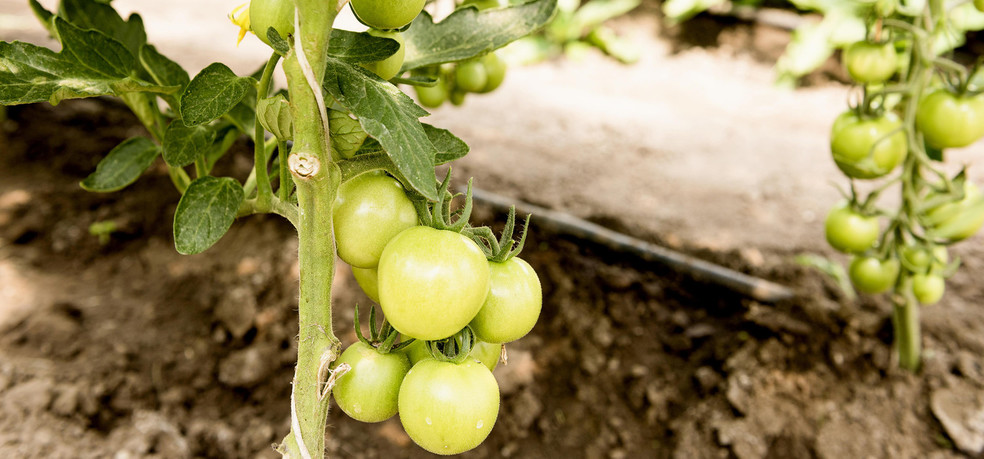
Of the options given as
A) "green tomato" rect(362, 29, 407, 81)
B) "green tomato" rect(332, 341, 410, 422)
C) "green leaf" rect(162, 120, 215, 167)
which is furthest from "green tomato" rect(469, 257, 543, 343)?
"green leaf" rect(162, 120, 215, 167)

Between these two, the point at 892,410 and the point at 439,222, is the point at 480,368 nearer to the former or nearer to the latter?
the point at 439,222

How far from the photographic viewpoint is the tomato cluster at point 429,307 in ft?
1.91

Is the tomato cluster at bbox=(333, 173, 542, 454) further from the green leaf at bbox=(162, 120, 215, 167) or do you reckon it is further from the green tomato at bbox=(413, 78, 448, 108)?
the green tomato at bbox=(413, 78, 448, 108)

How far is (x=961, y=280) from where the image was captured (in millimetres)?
2139

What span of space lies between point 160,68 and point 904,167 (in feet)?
4.93

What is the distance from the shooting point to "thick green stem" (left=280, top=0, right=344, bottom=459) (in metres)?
0.53

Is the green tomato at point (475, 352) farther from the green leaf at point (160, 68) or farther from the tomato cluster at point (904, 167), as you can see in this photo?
the tomato cluster at point (904, 167)

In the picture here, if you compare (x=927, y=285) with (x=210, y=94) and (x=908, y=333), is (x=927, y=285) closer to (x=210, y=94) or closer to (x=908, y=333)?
(x=908, y=333)

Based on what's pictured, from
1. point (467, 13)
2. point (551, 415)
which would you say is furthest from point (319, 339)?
point (551, 415)

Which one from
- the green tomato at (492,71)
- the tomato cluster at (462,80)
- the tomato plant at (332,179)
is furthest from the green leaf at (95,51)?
the green tomato at (492,71)

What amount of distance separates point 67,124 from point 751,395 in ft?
8.70

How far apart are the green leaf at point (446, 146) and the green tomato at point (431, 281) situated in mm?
113

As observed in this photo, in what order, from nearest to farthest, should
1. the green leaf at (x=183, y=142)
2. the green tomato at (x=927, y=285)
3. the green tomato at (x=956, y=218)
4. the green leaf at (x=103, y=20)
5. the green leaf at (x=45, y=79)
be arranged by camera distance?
1. the green leaf at (x=45, y=79)
2. the green leaf at (x=183, y=142)
3. the green leaf at (x=103, y=20)
4. the green tomato at (x=956, y=218)
5. the green tomato at (x=927, y=285)

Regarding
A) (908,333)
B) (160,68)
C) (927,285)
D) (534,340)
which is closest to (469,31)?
(160,68)
